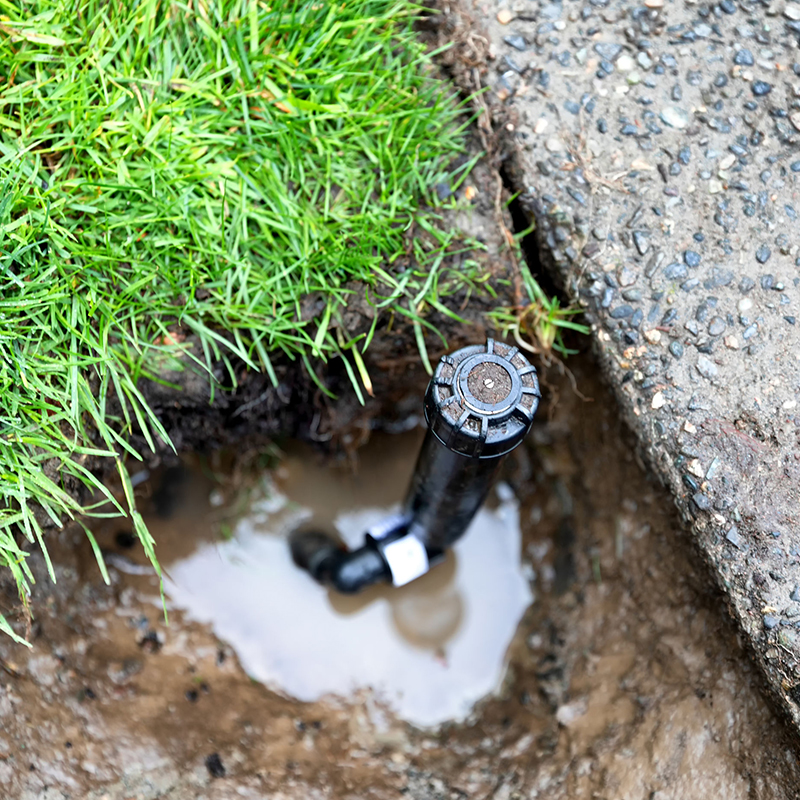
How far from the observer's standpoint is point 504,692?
2.35 meters

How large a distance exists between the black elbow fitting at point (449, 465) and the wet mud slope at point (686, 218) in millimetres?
439

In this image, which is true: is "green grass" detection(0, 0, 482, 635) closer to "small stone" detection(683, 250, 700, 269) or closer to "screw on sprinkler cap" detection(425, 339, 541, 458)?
"screw on sprinkler cap" detection(425, 339, 541, 458)

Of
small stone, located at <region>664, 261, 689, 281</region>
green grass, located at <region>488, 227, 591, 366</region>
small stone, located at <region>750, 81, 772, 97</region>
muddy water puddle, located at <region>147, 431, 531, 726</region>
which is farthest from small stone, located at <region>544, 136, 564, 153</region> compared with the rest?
muddy water puddle, located at <region>147, 431, 531, 726</region>

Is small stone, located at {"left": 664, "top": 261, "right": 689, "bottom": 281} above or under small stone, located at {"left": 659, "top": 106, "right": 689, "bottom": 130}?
under

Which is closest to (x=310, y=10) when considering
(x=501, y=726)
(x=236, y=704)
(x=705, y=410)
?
(x=705, y=410)

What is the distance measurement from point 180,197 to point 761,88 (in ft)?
5.21

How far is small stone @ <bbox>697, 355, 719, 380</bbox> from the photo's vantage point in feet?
5.57

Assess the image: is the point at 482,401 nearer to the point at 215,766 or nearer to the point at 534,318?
the point at 534,318

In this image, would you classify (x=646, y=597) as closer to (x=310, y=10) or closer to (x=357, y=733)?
(x=357, y=733)

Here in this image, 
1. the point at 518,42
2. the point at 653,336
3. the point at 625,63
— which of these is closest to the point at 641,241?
the point at 653,336

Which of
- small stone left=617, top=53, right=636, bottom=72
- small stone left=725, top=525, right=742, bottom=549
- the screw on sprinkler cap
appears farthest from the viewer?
small stone left=617, top=53, right=636, bottom=72

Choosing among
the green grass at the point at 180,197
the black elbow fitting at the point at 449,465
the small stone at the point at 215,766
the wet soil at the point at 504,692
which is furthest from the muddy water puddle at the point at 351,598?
the green grass at the point at 180,197

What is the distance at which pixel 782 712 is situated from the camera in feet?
5.03

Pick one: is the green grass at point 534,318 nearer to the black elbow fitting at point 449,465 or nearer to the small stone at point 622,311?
the small stone at point 622,311
